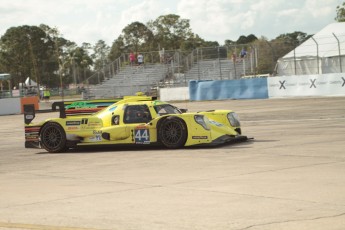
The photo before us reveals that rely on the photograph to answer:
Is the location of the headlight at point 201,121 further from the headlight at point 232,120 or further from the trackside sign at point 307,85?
the trackside sign at point 307,85

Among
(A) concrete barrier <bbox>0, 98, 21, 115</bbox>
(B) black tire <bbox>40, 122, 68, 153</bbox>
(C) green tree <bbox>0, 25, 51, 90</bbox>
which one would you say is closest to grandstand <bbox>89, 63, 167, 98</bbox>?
(A) concrete barrier <bbox>0, 98, 21, 115</bbox>

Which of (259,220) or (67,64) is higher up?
(67,64)

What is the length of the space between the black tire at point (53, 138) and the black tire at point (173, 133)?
→ 101 inches

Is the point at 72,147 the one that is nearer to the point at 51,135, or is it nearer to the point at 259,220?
the point at 51,135

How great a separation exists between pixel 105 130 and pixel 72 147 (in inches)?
47.3

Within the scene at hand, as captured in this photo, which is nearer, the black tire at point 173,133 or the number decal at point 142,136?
the black tire at point 173,133

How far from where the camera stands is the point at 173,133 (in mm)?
14812

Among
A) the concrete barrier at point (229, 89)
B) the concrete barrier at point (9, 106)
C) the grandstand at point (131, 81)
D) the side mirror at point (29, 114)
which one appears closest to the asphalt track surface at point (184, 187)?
the side mirror at point (29, 114)

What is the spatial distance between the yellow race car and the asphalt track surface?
332mm

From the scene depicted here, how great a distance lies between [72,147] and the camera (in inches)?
644

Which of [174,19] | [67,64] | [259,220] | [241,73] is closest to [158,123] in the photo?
[259,220]

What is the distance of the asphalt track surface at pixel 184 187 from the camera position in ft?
23.1

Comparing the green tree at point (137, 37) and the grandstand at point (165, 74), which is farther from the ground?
the green tree at point (137, 37)


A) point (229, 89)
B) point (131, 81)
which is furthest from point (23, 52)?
point (229, 89)
